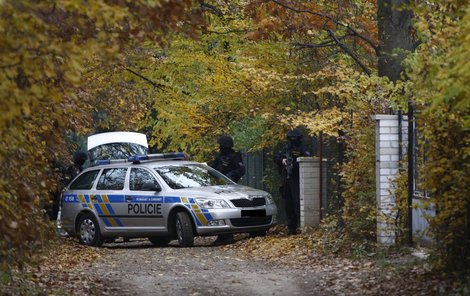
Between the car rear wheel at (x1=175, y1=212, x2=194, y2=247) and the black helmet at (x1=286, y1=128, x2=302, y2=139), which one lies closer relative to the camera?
the car rear wheel at (x1=175, y1=212, x2=194, y2=247)

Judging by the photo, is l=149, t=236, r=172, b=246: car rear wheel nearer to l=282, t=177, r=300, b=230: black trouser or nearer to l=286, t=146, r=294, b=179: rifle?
l=282, t=177, r=300, b=230: black trouser

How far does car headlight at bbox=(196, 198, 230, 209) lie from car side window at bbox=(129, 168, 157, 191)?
132cm

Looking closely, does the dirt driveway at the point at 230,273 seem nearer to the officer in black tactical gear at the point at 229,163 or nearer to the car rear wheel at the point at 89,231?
the car rear wheel at the point at 89,231

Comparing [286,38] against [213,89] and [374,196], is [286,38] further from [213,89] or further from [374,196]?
[374,196]

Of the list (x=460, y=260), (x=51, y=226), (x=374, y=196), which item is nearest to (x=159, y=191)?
(x=374, y=196)

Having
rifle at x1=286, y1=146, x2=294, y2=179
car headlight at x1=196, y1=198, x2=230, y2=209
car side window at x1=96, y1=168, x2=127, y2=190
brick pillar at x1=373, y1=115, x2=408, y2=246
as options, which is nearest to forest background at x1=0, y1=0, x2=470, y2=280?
brick pillar at x1=373, y1=115, x2=408, y2=246

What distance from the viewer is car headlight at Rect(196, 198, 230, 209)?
19156 mm

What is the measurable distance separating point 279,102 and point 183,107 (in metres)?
3.20

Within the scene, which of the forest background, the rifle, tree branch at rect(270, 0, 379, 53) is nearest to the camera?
the forest background

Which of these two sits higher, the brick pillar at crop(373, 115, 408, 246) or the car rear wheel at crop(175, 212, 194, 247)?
the brick pillar at crop(373, 115, 408, 246)

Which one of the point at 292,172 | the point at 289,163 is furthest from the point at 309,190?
the point at 289,163

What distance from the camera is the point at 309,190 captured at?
20.2m

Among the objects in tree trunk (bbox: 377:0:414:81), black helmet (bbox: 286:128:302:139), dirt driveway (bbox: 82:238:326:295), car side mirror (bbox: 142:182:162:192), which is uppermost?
tree trunk (bbox: 377:0:414:81)

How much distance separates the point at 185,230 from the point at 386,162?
16.4 ft
